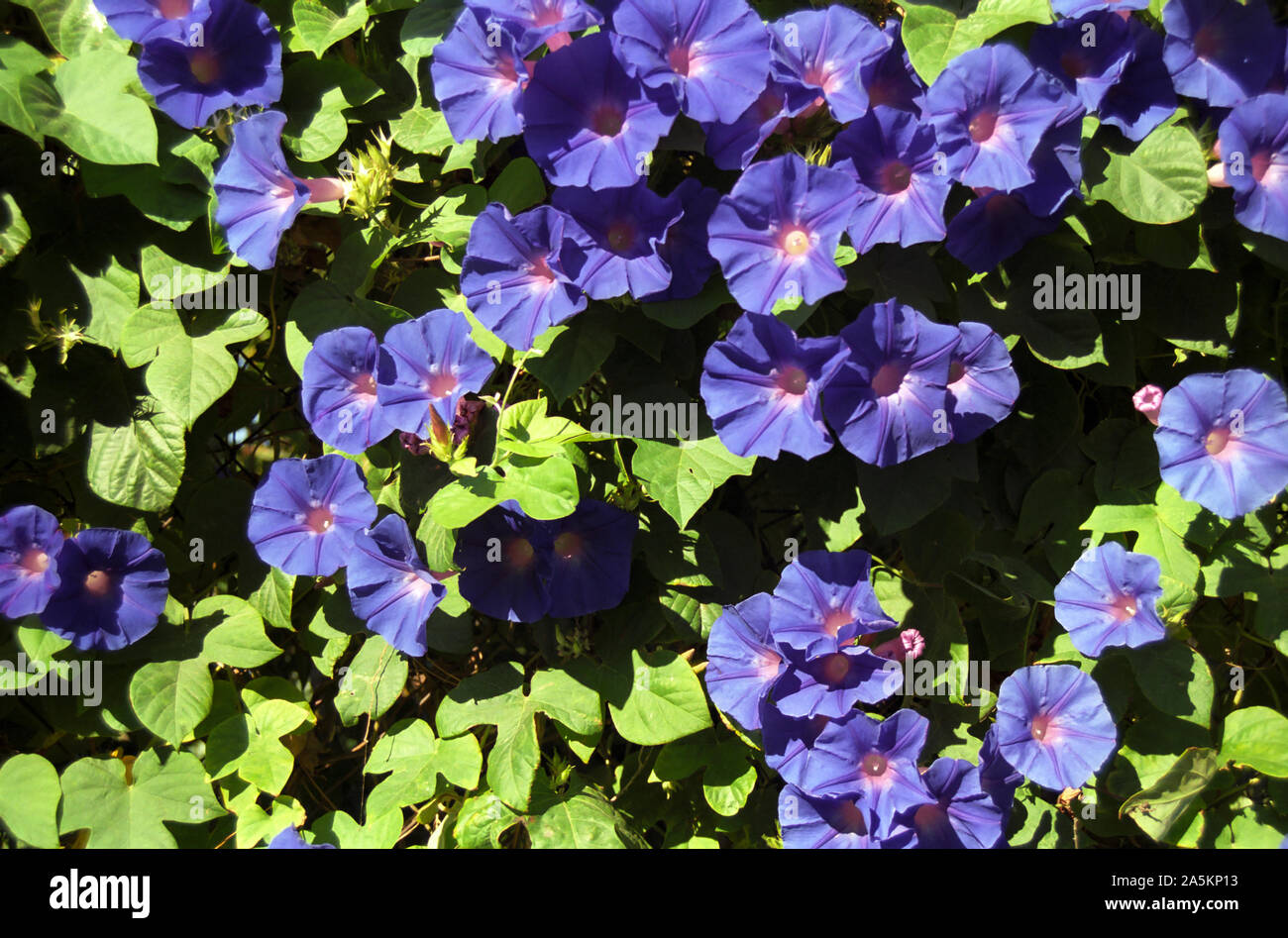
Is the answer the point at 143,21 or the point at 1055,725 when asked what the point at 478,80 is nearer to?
the point at 143,21

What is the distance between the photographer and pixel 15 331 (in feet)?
6.52

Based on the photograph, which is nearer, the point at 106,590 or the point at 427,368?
the point at 427,368

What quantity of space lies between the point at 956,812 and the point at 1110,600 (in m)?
0.48

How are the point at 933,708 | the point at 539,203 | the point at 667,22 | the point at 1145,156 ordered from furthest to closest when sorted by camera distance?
the point at 933,708
the point at 539,203
the point at 1145,156
the point at 667,22

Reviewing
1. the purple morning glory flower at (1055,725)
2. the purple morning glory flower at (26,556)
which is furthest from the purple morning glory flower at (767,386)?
the purple morning glory flower at (26,556)

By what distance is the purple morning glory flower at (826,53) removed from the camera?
1.68 m

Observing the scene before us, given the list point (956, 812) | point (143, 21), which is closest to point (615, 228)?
point (143, 21)

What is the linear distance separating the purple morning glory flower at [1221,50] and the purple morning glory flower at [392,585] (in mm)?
1583

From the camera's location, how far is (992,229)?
1782mm

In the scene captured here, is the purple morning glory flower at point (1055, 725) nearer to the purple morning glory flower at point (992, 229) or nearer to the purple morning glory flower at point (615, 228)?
the purple morning glory flower at point (992, 229)

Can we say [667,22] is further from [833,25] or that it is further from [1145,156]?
[1145,156]

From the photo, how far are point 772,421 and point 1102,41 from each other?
85cm

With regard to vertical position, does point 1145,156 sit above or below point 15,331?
above
